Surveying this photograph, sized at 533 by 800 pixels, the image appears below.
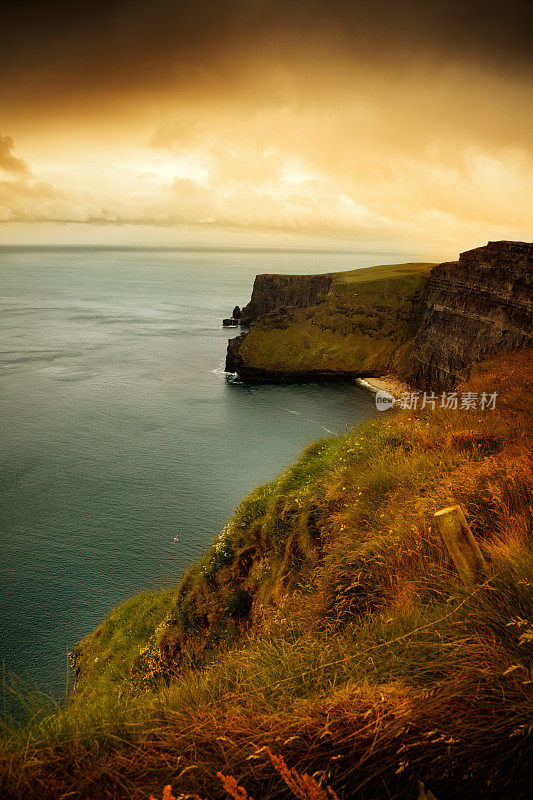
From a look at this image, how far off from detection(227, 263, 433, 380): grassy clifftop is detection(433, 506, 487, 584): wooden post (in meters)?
85.0

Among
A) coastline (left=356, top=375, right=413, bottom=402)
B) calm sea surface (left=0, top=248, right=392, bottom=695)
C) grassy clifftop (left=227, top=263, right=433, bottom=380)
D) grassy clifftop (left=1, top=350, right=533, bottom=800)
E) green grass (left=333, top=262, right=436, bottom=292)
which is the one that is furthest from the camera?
green grass (left=333, top=262, right=436, bottom=292)

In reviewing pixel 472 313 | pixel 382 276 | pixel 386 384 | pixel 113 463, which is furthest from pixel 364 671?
pixel 382 276

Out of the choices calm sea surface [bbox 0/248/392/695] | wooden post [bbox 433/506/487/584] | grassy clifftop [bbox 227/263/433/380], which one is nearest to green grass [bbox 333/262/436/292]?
grassy clifftop [bbox 227/263/433/380]

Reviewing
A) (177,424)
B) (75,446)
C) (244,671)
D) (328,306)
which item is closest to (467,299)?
(328,306)

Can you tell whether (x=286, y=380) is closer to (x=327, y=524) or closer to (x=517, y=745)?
(x=327, y=524)

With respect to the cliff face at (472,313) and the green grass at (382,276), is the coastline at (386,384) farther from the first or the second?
the green grass at (382,276)

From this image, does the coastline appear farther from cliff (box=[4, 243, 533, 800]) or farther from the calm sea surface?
cliff (box=[4, 243, 533, 800])

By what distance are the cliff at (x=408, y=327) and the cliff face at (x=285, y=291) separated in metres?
17.4

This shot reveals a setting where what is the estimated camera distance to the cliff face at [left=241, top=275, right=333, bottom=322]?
461 feet

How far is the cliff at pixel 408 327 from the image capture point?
7544 cm

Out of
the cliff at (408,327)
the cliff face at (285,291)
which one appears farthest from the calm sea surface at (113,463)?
the cliff face at (285,291)

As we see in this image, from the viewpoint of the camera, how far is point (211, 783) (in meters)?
3.17

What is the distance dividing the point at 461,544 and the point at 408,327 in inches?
4182

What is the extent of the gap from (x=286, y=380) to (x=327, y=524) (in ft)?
269
